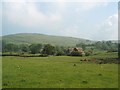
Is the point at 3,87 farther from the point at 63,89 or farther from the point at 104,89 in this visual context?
the point at 104,89

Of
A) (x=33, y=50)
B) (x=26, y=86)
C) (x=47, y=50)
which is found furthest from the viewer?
(x=33, y=50)

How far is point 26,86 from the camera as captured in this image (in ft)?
73.7

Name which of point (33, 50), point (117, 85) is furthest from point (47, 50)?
point (117, 85)

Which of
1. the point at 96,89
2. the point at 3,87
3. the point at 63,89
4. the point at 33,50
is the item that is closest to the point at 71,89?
the point at 63,89

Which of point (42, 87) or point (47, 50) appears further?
point (47, 50)

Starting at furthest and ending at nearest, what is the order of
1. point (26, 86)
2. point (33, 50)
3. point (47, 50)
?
point (33, 50), point (47, 50), point (26, 86)

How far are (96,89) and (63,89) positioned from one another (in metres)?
2.63

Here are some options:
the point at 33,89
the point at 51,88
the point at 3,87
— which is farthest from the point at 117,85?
the point at 3,87

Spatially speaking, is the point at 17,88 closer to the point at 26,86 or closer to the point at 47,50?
the point at 26,86

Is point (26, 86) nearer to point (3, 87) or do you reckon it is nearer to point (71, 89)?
point (3, 87)

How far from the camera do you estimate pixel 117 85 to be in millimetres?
23672

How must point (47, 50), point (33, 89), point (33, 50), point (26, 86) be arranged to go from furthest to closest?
point (33, 50) → point (47, 50) → point (26, 86) → point (33, 89)

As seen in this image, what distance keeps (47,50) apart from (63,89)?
13323 centimetres

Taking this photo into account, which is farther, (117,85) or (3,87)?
(117,85)
